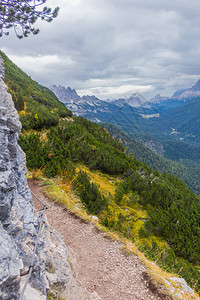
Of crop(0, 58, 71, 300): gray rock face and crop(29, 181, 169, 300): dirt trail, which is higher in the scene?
crop(0, 58, 71, 300): gray rock face

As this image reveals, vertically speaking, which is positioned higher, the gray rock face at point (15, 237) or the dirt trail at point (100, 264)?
the gray rock face at point (15, 237)

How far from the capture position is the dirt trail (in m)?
4.09

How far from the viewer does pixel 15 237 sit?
2828 mm

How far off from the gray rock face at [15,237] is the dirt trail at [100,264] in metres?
0.89

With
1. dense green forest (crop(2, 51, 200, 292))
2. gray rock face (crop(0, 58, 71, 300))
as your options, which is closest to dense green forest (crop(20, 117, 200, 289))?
dense green forest (crop(2, 51, 200, 292))

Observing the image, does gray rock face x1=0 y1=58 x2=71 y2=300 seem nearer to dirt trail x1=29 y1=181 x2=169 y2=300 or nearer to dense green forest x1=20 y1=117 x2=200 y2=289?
dirt trail x1=29 y1=181 x2=169 y2=300

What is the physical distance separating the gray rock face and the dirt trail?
0.89m

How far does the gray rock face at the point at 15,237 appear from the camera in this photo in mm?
2201

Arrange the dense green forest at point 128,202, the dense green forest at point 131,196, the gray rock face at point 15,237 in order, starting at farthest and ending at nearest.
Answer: the dense green forest at point 131,196 < the dense green forest at point 128,202 < the gray rock face at point 15,237

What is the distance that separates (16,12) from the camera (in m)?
7.96

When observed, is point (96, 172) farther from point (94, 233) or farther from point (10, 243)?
point (10, 243)

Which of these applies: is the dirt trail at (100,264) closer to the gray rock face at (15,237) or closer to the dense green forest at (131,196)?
the gray rock face at (15,237)

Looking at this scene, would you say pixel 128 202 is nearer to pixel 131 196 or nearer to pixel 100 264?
pixel 131 196

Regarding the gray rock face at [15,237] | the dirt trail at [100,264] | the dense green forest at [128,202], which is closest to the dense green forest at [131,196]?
the dense green forest at [128,202]
